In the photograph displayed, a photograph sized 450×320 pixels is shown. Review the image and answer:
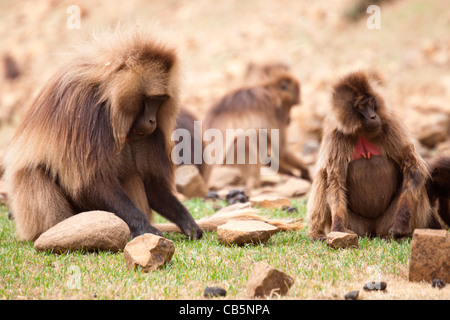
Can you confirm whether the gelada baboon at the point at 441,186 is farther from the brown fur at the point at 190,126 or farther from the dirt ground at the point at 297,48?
the dirt ground at the point at 297,48

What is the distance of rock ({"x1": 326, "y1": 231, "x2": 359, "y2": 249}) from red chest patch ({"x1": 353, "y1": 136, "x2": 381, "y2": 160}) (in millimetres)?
768

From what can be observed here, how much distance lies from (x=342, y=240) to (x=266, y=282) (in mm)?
1253

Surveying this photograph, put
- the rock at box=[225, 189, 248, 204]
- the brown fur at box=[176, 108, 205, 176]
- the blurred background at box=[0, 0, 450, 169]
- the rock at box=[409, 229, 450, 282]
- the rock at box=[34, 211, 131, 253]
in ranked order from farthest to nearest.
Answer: the blurred background at box=[0, 0, 450, 169]
the brown fur at box=[176, 108, 205, 176]
the rock at box=[225, 189, 248, 204]
the rock at box=[34, 211, 131, 253]
the rock at box=[409, 229, 450, 282]

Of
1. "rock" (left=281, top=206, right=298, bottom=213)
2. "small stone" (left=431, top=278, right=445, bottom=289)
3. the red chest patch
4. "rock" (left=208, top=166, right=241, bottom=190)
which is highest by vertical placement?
the red chest patch

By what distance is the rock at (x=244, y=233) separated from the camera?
4.17 m

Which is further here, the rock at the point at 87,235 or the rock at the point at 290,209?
the rock at the point at 290,209

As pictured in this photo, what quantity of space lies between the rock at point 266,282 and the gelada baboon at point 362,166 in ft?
4.85

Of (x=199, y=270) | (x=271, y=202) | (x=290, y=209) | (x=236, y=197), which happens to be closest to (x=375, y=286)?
(x=199, y=270)

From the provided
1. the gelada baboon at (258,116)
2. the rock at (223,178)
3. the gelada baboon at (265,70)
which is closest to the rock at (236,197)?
the rock at (223,178)

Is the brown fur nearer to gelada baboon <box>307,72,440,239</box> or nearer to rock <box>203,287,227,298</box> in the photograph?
gelada baboon <box>307,72,440,239</box>

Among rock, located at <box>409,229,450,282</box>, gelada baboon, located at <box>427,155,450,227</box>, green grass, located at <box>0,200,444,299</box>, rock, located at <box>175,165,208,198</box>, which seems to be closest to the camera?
green grass, located at <box>0,200,444,299</box>

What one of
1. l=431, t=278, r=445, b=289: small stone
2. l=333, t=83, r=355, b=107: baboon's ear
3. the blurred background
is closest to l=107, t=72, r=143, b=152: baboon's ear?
l=333, t=83, r=355, b=107: baboon's ear

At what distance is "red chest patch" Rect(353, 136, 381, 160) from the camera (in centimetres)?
457
